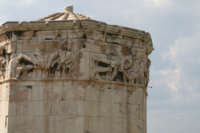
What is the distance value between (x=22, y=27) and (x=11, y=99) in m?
2.25

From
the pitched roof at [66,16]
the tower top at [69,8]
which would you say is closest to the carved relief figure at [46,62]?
the pitched roof at [66,16]

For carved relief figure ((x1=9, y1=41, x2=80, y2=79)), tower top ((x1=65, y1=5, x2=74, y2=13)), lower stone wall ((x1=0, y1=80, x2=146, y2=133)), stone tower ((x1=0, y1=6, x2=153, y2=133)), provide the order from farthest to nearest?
1. tower top ((x1=65, y1=5, x2=74, y2=13))
2. carved relief figure ((x1=9, y1=41, x2=80, y2=79))
3. stone tower ((x1=0, y1=6, x2=153, y2=133))
4. lower stone wall ((x1=0, y1=80, x2=146, y2=133))

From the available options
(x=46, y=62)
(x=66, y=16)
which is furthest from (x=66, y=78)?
(x=66, y=16)

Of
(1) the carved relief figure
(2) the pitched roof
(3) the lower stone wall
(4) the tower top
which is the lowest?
(3) the lower stone wall

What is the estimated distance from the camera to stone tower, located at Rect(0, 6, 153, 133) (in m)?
12.1

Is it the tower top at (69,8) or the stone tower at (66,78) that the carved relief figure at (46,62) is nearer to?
the stone tower at (66,78)

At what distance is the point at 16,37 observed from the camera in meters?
12.7

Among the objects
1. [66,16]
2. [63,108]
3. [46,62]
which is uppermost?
[66,16]

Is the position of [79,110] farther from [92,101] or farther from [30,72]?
[30,72]

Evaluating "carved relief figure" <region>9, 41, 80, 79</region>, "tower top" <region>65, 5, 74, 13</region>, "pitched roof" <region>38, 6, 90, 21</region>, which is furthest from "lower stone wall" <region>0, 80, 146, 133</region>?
"tower top" <region>65, 5, 74, 13</region>

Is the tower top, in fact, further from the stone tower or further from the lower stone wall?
the lower stone wall

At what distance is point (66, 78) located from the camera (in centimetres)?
1215

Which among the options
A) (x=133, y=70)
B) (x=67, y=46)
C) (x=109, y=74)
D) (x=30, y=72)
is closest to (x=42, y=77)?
(x=30, y=72)

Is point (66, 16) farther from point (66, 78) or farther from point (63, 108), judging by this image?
point (63, 108)
